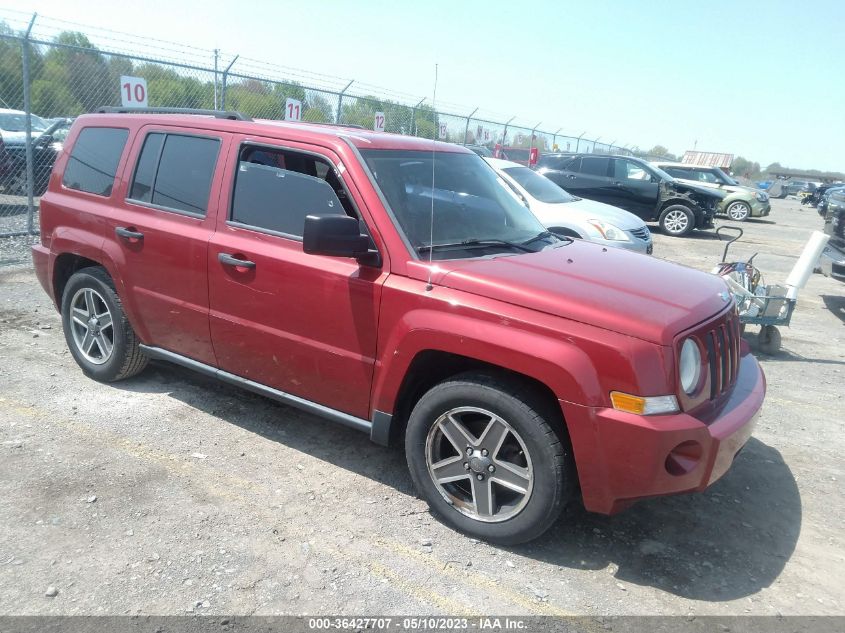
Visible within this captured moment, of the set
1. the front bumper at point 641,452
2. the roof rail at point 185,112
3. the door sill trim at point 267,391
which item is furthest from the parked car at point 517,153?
the front bumper at point 641,452

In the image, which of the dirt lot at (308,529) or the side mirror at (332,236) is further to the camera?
the side mirror at (332,236)

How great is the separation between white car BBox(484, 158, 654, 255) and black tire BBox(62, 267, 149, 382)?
5.27 metres

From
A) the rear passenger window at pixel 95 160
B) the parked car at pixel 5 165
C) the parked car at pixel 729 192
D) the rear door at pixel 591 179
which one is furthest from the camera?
the parked car at pixel 729 192

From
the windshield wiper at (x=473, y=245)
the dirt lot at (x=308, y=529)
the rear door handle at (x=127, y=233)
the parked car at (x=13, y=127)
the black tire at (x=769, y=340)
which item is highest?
the parked car at (x=13, y=127)

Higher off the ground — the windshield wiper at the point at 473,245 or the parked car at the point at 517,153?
the parked car at the point at 517,153

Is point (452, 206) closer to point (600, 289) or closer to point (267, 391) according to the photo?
point (600, 289)

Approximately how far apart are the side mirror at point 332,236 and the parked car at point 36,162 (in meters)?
10.9

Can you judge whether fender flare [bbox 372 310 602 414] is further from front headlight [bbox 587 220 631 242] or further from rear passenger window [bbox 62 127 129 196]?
front headlight [bbox 587 220 631 242]

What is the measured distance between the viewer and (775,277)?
11633 millimetres

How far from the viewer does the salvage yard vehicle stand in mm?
2934

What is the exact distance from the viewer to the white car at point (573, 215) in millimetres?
8898

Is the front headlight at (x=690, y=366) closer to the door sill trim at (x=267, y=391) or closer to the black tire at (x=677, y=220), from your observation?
the door sill trim at (x=267, y=391)

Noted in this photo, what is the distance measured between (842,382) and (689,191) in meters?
10.9

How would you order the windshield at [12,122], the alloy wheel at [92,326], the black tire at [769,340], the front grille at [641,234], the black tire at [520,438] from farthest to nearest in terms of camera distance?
the windshield at [12,122] → the front grille at [641,234] → the black tire at [769,340] → the alloy wheel at [92,326] → the black tire at [520,438]
